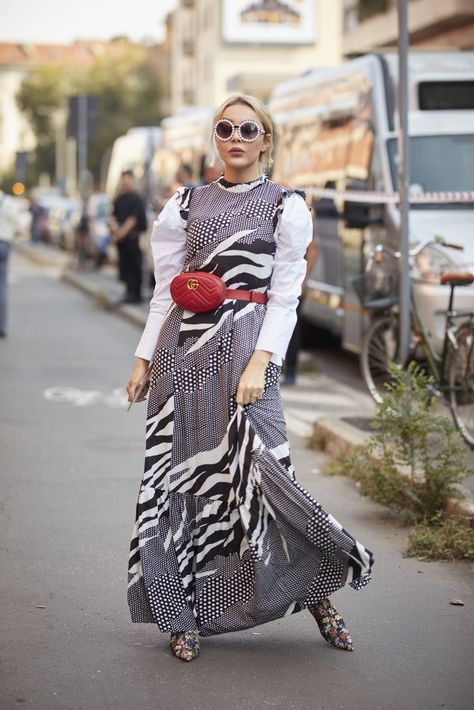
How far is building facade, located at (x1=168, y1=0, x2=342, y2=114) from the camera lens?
69.4 metres

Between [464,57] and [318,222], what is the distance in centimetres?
219

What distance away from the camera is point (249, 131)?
505 cm

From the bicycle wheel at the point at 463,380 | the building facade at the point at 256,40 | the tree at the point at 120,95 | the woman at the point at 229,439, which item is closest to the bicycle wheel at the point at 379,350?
the bicycle wheel at the point at 463,380

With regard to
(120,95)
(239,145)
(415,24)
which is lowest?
(120,95)

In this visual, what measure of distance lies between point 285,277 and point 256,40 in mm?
66977

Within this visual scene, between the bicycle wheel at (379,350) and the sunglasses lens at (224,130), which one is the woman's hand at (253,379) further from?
the bicycle wheel at (379,350)

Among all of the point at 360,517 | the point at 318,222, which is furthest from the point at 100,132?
the point at 360,517

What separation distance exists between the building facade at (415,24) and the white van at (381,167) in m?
12.7

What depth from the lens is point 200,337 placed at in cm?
507

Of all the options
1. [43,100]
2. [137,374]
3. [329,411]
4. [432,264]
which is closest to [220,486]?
[137,374]

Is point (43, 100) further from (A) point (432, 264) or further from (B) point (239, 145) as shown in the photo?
(B) point (239, 145)

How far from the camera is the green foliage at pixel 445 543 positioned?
6.61 m

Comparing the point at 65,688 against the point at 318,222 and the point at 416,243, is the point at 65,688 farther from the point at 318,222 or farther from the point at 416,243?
the point at 318,222

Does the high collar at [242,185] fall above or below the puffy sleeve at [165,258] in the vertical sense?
above
